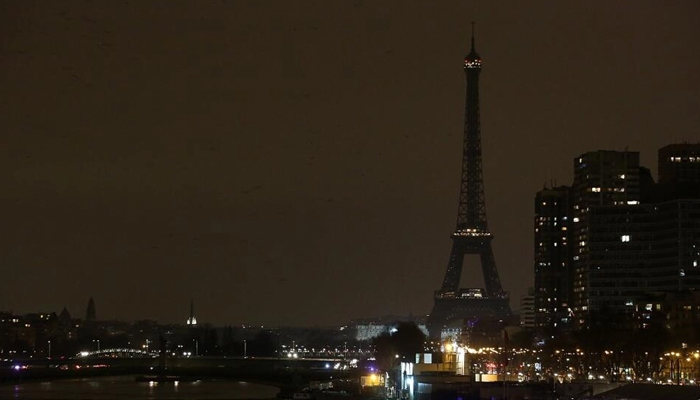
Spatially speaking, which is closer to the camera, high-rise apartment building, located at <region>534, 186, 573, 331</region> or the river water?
the river water

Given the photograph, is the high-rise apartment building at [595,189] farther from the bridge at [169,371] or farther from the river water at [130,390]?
the river water at [130,390]

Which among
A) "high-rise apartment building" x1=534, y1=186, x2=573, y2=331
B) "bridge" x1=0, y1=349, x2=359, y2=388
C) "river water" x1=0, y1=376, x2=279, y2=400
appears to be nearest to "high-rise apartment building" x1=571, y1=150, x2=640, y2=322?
"high-rise apartment building" x1=534, y1=186, x2=573, y2=331

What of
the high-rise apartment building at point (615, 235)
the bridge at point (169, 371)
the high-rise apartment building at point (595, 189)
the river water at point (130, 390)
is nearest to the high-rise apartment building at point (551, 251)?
the high-rise apartment building at point (615, 235)

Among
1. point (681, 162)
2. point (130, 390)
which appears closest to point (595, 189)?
point (681, 162)

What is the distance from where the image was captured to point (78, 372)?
13962 cm

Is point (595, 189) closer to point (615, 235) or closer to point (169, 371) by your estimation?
point (615, 235)

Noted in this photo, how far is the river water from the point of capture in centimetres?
10762

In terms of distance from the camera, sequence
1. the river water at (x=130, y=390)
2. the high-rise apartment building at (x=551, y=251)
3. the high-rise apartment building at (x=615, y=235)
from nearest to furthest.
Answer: the river water at (x=130, y=390) < the high-rise apartment building at (x=615, y=235) < the high-rise apartment building at (x=551, y=251)

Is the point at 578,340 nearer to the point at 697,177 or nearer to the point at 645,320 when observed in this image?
the point at 645,320

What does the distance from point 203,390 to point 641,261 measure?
58.7 m

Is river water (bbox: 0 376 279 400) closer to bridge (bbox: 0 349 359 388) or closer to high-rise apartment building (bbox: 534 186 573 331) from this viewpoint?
bridge (bbox: 0 349 359 388)

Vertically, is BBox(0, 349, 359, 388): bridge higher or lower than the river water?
higher

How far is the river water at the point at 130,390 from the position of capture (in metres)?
108

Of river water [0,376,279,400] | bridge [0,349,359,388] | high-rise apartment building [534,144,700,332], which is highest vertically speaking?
high-rise apartment building [534,144,700,332]
